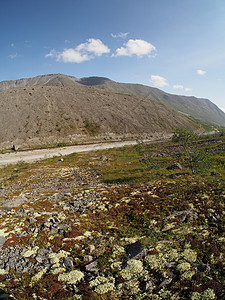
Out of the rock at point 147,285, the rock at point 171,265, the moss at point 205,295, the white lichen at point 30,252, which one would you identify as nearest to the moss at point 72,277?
the white lichen at point 30,252

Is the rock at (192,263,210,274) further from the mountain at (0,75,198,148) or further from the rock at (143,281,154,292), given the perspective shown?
the mountain at (0,75,198,148)

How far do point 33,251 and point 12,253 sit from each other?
1105 millimetres

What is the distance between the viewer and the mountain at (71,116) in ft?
313

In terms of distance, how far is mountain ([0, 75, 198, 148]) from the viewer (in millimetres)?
95438

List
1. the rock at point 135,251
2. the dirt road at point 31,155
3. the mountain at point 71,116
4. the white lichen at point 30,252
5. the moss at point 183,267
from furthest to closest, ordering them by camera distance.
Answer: the mountain at point 71,116 < the dirt road at point 31,155 < the white lichen at point 30,252 < the rock at point 135,251 < the moss at point 183,267

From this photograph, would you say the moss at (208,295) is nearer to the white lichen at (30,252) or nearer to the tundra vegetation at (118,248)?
the tundra vegetation at (118,248)

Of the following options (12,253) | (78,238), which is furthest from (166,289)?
(12,253)

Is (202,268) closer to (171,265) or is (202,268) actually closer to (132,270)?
(171,265)

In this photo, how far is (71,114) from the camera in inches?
4525

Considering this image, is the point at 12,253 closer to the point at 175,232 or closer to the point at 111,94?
the point at 175,232

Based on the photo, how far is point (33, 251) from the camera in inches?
388

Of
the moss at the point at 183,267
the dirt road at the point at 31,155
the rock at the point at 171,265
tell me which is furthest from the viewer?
the dirt road at the point at 31,155

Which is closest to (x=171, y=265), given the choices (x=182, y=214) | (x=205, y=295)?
(x=205, y=295)

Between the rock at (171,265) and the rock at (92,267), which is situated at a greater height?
the rock at (92,267)
